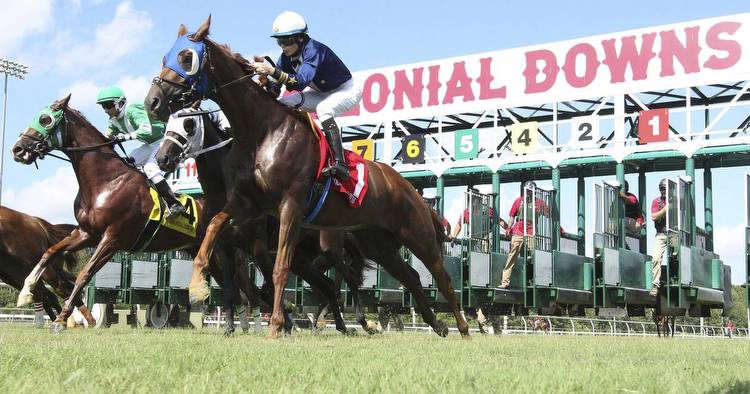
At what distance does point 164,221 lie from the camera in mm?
8930

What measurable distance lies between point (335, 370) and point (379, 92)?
19.9m

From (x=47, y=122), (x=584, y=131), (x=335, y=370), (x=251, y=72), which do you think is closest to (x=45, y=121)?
(x=47, y=122)

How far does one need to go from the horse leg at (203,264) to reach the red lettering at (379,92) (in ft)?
57.0

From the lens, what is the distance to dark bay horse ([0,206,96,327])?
9.99 metres

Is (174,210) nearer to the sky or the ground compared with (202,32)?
nearer to the ground

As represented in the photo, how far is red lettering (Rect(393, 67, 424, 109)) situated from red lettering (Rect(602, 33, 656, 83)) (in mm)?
4946

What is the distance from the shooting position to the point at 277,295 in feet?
19.5

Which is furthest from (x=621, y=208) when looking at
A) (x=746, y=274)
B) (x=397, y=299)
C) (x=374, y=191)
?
(x=374, y=191)

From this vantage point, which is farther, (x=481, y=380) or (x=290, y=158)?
(x=290, y=158)

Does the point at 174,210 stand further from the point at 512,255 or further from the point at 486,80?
the point at 486,80

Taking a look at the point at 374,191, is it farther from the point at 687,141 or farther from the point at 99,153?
the point at 687,141

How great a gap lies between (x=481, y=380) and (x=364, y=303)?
11149 millimetres

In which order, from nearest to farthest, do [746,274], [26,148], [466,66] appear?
[26,148]
[746,274]
[466,66]

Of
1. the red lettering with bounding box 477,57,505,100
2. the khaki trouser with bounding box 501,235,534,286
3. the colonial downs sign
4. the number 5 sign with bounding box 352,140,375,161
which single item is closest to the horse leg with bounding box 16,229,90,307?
the khaki trouser with bounding box 501,235,534,286
